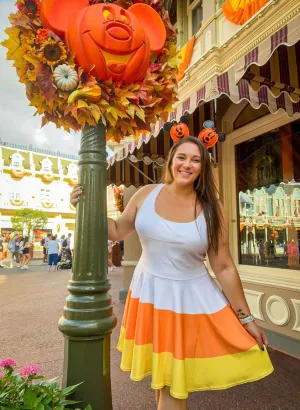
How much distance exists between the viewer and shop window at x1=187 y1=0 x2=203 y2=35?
20.7 ft

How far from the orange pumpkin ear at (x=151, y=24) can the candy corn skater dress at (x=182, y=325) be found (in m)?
0.94

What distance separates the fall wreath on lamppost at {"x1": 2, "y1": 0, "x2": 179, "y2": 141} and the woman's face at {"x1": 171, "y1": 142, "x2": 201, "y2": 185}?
12.5 inches

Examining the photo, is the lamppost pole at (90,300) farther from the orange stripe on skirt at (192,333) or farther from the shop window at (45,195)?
the shop window at (45,195)

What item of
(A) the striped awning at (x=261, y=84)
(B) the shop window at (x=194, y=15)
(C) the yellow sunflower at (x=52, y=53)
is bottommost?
(C) the yellow sunflower at (x=52, y=53)

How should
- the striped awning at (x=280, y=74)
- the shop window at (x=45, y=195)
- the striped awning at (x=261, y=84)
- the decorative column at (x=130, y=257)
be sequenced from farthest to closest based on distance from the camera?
the shop window at (x=45, y=195) → the decorative column at (x=130, y=257) → the striped awning at (x=280, y=74) → the striped awning at (x=261, y=84)

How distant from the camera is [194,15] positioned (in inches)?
255

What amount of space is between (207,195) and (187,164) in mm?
225

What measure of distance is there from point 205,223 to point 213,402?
191 centimetres

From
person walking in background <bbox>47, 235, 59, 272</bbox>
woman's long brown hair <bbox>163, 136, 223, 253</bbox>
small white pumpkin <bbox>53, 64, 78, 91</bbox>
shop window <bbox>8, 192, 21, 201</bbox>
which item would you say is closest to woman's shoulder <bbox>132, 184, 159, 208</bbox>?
woman's long brown hair <bbox>163, 136, 223, 253</bbox>

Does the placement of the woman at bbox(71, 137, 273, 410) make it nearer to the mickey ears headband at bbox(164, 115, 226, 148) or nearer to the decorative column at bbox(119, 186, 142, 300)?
the mickey ears headband at bbox(164, 115, 226, 148)

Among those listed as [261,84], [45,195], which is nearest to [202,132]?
[261,84]

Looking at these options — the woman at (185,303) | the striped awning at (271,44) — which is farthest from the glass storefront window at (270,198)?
the woman at (185,303)

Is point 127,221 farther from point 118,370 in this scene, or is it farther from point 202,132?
point 202,132

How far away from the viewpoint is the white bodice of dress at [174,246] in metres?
1.64
